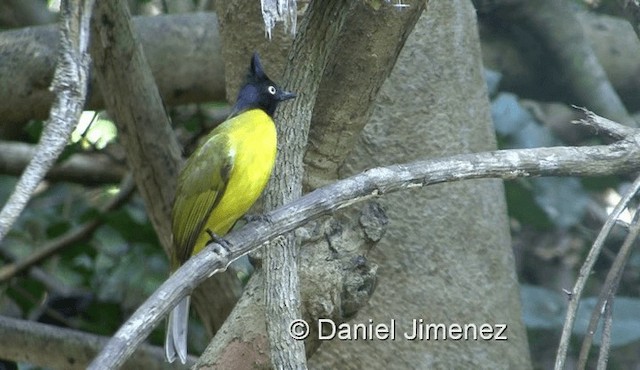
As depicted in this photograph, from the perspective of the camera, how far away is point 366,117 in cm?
311

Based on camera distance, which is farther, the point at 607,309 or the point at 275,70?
the point at 275,70

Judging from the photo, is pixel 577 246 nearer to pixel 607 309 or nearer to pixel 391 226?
pixel 391 226

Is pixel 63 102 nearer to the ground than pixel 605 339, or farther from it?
farther from it

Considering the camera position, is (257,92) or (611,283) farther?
(257,92)

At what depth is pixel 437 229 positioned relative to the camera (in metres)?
3.69

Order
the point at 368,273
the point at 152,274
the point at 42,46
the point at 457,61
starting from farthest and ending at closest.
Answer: the point at 152,274 → the point at 42,46 → the point at 457,61 → the point at 368,273

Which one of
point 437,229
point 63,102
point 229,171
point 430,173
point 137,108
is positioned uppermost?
point 63,102

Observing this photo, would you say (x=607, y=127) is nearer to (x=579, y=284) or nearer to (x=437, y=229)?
(x=579, y=284)

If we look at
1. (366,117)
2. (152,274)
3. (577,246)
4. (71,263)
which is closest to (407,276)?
(366,117)

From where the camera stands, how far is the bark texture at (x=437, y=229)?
3.62 m

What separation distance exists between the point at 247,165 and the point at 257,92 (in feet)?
0.88

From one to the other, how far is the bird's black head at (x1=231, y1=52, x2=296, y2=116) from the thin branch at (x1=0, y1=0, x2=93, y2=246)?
1186 mm

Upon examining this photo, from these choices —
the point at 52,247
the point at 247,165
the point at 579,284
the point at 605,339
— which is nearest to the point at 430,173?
the point at 579,284

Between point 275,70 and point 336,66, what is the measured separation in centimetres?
56
